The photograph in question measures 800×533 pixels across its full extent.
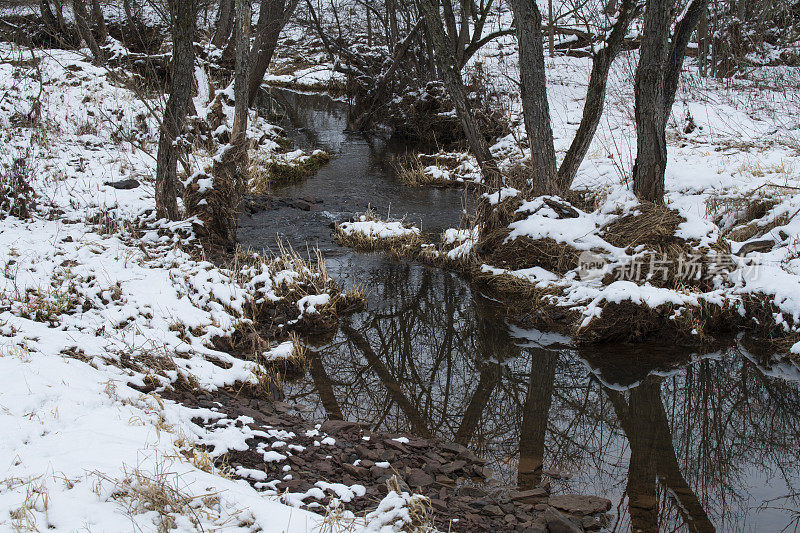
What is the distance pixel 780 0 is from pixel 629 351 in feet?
51.3

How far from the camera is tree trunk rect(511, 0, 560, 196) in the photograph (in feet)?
24.0

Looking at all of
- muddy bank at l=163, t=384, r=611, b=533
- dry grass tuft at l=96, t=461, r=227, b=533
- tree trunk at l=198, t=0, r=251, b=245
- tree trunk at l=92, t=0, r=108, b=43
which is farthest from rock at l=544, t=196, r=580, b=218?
tree trunk at l=92, t=0, r=108, b=43

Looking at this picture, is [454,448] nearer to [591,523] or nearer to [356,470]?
[356,470]

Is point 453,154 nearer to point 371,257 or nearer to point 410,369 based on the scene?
point 371,257

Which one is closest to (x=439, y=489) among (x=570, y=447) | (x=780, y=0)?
(x=570, y=447)

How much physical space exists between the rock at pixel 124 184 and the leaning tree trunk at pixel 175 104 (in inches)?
60.0

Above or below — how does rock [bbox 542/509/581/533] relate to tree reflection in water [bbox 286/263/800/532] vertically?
above

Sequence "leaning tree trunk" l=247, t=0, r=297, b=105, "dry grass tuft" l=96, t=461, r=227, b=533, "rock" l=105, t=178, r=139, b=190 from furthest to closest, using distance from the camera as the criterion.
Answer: "leaning tree trunk" l=247, t=0, r=297, b=105, "rock" l=105, t=178, r=139, b=190, "dry grass tuft" l=96, t=461, r=227, b=533

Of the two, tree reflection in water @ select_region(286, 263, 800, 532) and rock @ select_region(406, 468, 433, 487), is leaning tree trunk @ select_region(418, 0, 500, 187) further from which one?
rock @ select_region(406, 468, 433, 487)

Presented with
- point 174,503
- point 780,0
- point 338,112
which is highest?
point 780,0

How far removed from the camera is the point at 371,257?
27.9 feet

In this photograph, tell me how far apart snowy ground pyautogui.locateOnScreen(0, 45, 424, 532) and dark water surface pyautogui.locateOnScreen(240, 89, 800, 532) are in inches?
39.1

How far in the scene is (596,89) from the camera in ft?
24.9

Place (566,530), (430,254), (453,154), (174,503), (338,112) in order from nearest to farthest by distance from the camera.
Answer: (174,503)
(566,530)
(430,254)
(453,154)
(338,112)
